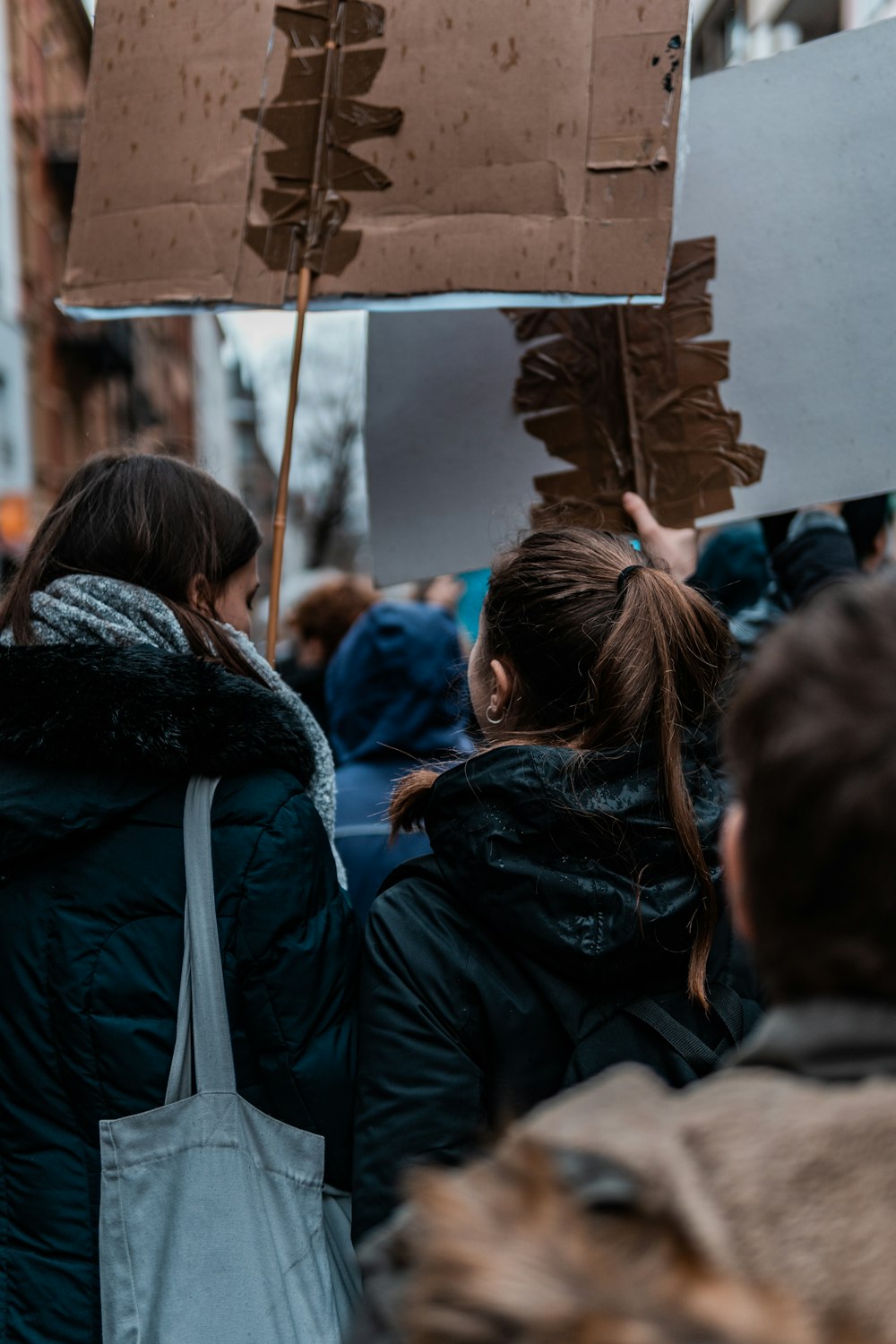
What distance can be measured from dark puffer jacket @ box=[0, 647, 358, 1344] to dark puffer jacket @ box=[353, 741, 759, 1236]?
122mm

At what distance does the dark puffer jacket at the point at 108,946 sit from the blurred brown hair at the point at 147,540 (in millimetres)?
238

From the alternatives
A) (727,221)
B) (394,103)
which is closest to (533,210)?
(394,103)

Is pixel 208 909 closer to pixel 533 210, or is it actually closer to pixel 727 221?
pixel 533 210

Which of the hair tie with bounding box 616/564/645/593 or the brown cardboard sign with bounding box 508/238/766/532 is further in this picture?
the brown cardboard sign with bounding box 508/238/766/532

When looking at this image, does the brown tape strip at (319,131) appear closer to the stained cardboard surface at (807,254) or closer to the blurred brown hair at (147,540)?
the blurred brown hair at (147,540)

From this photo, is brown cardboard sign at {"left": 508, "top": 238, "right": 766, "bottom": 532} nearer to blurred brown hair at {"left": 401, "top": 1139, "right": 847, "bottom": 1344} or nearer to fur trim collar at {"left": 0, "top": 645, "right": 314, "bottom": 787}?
fur trim collar at {"left": 0, "top": 645, "right": 314, "bottom": 787}

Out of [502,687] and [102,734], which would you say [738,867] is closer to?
[502,687]

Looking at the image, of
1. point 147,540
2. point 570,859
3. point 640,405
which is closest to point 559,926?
point 570,859

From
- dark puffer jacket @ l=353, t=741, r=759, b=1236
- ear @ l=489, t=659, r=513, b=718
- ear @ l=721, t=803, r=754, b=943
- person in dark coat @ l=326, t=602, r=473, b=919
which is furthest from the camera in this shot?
person in dark coat @ l=326, t=602, r=473, b=919

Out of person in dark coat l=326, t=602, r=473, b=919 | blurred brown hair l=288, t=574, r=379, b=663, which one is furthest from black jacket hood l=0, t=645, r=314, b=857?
blurred brown hair l=288, t=574, r=379, b=663

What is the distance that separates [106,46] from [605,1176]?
2.29 meters

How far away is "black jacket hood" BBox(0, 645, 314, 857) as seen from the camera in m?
1.75

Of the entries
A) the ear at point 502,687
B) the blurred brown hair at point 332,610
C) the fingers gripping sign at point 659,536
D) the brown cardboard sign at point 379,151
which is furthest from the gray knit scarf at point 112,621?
the blurred brown hair at point 332,610

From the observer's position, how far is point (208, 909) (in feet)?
5.70
